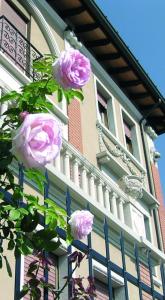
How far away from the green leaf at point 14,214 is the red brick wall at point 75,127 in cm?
764

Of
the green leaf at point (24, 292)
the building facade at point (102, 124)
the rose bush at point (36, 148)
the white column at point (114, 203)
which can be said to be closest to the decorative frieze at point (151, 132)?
the building facade at point (102, 124)

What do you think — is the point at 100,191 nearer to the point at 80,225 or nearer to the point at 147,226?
the point at 147,226

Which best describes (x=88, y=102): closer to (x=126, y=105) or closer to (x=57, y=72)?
(x=126, y=105)

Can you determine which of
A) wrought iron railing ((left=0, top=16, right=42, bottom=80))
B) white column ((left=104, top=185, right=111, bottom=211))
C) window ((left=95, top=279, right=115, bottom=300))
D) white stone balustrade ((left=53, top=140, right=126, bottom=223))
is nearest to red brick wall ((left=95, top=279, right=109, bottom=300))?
window ((left=95, top=279, right=115, bottom=300))

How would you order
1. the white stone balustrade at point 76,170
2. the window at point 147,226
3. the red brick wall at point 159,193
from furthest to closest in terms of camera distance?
the red brick wall at point 159,193 → the window at point 147,226 → the white stone balustrade at point 76,170

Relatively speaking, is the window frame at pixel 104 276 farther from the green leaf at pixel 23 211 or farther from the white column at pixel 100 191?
the green leaf at pixel 23 211

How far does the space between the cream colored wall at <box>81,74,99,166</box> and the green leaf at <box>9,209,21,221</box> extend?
317 inches

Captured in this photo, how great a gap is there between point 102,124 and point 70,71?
9.65 m

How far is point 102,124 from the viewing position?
41.3ft

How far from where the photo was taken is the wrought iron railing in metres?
9.98

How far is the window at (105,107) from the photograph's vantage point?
45.2ft

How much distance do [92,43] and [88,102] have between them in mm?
1922

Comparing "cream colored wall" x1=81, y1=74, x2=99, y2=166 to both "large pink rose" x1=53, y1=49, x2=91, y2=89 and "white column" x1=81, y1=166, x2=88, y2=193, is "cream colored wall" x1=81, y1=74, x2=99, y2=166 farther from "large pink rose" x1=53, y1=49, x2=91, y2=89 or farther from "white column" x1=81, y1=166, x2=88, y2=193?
"large pink rose" x1=53, y1=49, x2=91, y2=89

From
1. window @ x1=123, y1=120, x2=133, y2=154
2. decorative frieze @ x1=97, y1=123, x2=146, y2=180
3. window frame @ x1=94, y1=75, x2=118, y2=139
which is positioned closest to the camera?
decorative frieze @ x1=97, y1=123, x2=146, y2=180
